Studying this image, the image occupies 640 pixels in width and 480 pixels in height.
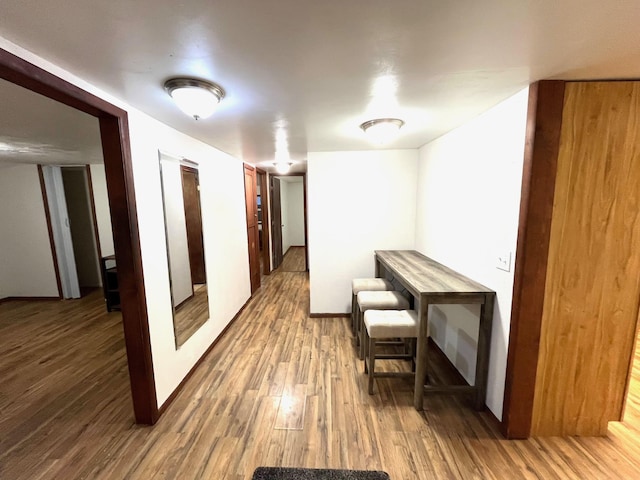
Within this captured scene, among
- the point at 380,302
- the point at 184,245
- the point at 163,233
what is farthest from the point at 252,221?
the point at 380,302

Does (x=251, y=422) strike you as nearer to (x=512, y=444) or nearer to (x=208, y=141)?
(x=512, y=444)

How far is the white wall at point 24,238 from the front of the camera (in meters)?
3.95

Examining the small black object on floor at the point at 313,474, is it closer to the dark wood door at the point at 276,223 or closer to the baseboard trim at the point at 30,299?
the dark wood door at the point at 276,223

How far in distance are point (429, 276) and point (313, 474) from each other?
1.54 m

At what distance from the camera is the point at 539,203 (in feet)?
4.81

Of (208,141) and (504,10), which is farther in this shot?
(208,141)

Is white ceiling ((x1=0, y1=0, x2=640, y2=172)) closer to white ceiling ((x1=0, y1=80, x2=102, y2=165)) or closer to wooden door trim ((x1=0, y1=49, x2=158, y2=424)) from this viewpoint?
wooden door trim ((x1=0, y1=49, x2=158, y2=424))

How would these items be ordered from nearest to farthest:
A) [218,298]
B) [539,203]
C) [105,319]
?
[539,203] < [218,298] < [105,319]

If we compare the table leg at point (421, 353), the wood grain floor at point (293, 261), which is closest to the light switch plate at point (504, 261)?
the table leg at point (421, 353)

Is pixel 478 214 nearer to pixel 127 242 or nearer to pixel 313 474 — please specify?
pixel 313 474

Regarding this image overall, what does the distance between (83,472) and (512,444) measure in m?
2.54

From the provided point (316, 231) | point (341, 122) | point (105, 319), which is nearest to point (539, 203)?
point (341, 122)

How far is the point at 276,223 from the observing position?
6.19 meters

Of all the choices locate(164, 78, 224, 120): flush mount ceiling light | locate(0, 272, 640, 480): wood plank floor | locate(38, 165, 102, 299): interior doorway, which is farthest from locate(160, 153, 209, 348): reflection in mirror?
locate(38, 165, 102, 299): interior doorway
